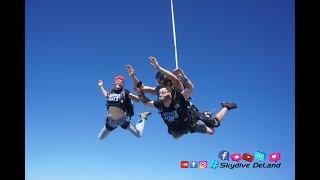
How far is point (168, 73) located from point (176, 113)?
1.51 feet

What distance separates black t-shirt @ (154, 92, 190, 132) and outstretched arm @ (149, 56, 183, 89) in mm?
97

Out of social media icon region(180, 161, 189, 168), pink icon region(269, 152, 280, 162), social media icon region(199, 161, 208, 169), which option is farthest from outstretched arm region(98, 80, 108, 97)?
pink icon region(269, 152, 280, 162)

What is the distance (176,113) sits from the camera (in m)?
7.43

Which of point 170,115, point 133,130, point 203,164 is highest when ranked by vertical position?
point 170,115

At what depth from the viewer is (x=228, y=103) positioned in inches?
297

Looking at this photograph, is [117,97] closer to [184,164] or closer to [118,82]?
[118,82]

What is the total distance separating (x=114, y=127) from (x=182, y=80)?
0.90m

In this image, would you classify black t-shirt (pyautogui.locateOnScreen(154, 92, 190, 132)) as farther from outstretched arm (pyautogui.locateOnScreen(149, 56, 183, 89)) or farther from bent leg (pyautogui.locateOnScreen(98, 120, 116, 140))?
bent leg (pyautogui.locateOnScreen(98, 120, 116, 140))

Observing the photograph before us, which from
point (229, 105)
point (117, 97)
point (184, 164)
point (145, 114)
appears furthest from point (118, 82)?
point (229, 105)

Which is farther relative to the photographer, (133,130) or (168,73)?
(133,130)

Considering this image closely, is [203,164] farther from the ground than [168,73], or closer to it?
closer to it

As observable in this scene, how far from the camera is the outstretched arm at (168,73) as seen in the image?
716 centimetres

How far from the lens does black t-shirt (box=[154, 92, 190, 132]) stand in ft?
24.3
